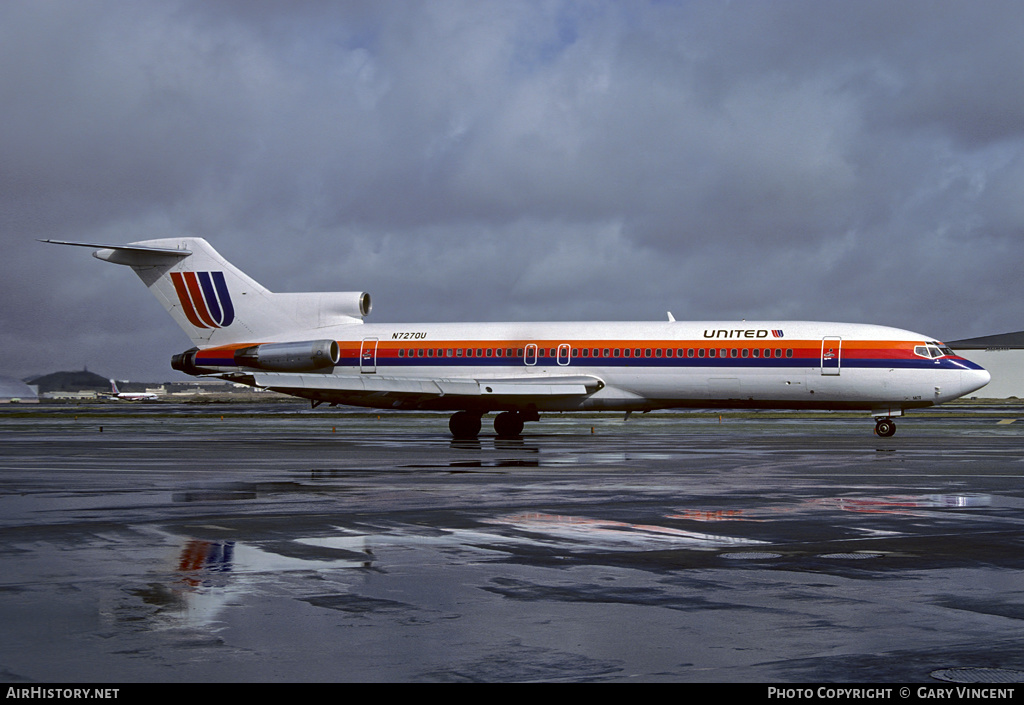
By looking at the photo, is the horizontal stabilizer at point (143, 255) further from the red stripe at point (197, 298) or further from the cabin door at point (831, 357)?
the cabin door at point (831, 357)

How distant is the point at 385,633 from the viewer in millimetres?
7316

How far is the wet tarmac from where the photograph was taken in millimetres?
6613

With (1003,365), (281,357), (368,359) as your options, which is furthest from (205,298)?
(1003,365)

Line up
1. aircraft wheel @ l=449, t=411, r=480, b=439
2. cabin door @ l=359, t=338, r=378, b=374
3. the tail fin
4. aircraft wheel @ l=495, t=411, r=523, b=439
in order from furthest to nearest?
the tail fin
cabin door @ l=359, t=338, r=378, b=374
aircraft wheel @ l=495, t=411, r=523, b=439
aircraft wheel @ l=449, t=411, r=480, b=439

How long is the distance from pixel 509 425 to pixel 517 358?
93.5 inches

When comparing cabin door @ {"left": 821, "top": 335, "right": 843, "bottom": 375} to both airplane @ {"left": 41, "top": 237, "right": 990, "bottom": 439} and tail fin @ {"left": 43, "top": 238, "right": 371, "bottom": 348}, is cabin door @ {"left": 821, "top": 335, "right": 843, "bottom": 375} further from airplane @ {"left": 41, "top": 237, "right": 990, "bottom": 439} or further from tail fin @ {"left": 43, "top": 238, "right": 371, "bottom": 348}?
tail fin @ {"left": 43, "top": 238, "right": 371, "bottom": 348}

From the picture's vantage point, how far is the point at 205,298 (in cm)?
4150

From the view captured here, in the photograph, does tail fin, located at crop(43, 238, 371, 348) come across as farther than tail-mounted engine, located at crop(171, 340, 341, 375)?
Yes

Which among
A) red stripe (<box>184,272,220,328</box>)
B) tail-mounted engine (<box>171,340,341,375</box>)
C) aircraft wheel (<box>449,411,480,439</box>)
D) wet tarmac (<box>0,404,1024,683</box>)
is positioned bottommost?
wet tarmac (<box>0,404,1024,683</box>)

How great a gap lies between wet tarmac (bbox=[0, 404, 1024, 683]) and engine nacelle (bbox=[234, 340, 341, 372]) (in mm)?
17559

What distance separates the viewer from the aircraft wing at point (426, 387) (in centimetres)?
3616

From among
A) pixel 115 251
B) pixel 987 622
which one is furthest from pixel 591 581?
pixel 115 251

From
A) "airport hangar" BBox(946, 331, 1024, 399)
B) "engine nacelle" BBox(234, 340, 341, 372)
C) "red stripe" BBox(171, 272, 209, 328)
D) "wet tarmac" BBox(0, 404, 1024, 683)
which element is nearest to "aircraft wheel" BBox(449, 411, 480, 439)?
"engine nacelle" BBox(234, 340, 341, 372)

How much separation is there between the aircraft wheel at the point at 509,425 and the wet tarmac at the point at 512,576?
1635cm
